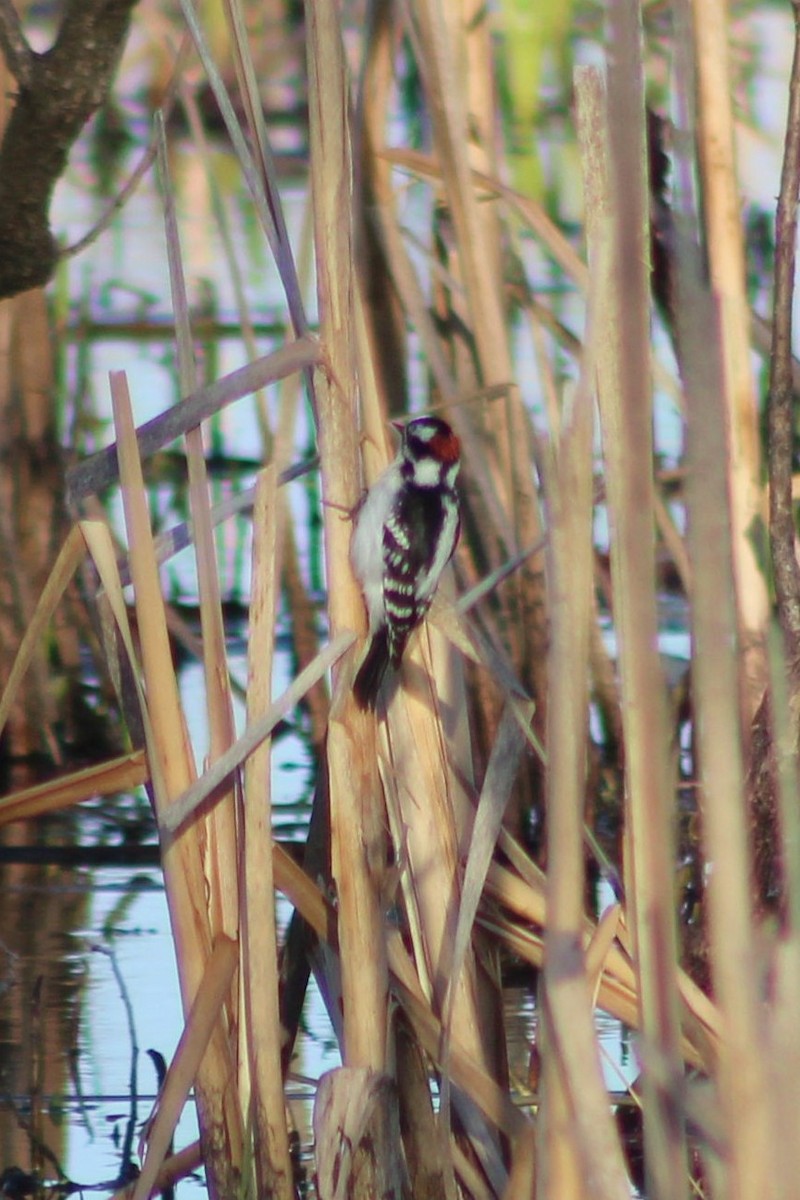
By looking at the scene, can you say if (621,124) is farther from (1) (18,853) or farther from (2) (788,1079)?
(1) (18,853)

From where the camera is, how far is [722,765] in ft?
5.51

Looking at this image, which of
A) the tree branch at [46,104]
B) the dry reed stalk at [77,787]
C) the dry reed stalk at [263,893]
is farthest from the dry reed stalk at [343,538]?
the tree branch at [46,104]

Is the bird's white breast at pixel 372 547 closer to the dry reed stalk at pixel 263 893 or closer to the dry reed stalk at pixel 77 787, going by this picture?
the dry reed stalk at pixel 263 893

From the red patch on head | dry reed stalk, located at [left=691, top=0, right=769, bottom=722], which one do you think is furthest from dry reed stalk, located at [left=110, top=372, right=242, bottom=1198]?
dry reed stalk, located at [left=691, top=0, right=769, bottom=722]

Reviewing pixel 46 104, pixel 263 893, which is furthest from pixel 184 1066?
pixel 46 104

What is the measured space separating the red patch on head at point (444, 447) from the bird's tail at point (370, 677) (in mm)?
1129

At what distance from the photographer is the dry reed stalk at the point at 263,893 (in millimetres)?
2756

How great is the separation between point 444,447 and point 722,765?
2.40 meters

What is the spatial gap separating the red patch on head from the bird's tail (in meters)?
1.13

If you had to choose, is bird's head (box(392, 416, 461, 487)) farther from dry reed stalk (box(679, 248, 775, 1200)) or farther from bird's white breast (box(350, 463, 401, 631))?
dry reed stalk (box(679, 248, 775, 1200))

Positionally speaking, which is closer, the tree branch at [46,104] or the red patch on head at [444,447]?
the tree branch at [46,104]

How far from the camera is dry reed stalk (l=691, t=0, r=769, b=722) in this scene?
12.8ft

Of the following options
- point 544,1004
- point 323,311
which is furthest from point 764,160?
point 544,1004

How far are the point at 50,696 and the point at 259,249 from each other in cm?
494
